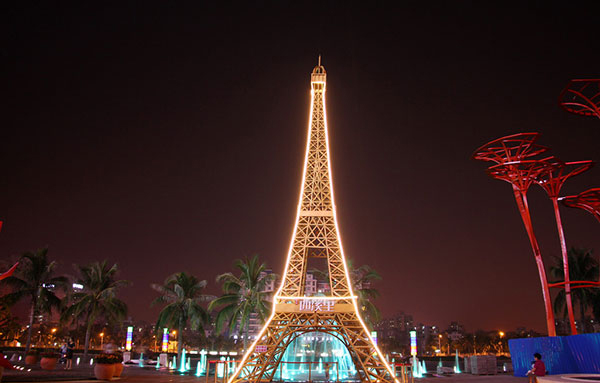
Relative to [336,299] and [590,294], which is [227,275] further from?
[590,294]

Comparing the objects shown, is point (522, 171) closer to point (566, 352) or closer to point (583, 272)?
point (566, 352)

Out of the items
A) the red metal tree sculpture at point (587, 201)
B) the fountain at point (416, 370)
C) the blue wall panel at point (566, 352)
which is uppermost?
the red metal tree sculpture at point (587, 201)

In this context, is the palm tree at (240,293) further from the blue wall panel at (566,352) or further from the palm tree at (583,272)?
the palm tree at (583,272)

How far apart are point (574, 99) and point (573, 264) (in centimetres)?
2760

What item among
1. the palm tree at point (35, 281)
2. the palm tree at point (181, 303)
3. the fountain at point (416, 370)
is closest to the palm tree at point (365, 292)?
the fountain at point (416, 370)

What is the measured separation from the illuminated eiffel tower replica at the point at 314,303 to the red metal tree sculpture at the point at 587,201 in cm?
1288

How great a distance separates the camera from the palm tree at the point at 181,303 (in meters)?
38.6

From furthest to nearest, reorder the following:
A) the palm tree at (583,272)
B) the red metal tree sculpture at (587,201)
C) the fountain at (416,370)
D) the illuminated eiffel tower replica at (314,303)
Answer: the palm tree at (583,272), the fountain at (416,370), the illuminated eiffel tower replica at (314,303), the red metal tree sculpture at (587,201)

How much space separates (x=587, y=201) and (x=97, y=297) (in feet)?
121

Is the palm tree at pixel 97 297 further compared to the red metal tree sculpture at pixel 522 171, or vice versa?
the palm tree at pixel 97 297

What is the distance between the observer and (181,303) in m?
39.0

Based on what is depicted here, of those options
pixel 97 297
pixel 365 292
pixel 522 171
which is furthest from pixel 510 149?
pixel 97 297

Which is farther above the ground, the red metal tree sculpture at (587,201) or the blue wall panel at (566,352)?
the red metal tree sculpture at (587,201)

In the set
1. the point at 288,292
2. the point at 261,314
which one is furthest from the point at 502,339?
the point at 288,292
